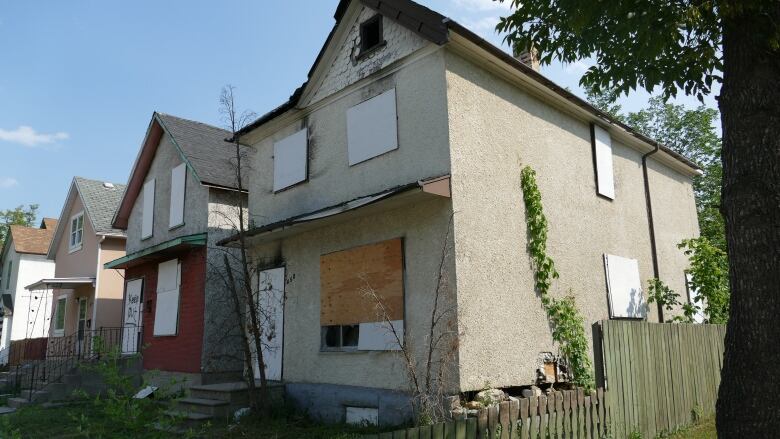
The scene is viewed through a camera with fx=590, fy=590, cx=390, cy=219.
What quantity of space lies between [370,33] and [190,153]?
23.8 ft

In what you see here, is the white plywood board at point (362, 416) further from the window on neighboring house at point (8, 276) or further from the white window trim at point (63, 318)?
the window on neighboring house at point (8, 276)

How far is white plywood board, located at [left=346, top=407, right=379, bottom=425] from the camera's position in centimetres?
945

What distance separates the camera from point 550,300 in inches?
412

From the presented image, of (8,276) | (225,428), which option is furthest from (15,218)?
(225,428)

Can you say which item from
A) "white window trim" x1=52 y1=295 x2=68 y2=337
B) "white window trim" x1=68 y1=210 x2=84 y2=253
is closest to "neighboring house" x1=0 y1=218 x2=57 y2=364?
"white window trim" x1=52 y1=295 x2=68 y2=337

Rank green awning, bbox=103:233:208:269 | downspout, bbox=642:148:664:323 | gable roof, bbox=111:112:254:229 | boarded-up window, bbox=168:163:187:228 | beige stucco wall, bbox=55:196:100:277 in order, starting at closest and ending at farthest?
1. downspout, bbox=642:148:664:323
2. green awning, bbox=103:233:208:269
3. gable roof, bbox=111:112:254:229
4. boarded-up window, bbox=168:163:187:228
5. beige stucco wall, bbox=55:196:100:277

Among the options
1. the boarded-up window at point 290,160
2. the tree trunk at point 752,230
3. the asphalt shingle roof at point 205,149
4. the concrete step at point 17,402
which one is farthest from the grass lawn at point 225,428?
the asphalt shingle roof at point 205,149

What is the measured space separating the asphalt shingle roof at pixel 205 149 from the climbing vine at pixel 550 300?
718cm

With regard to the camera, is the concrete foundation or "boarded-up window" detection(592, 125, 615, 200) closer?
the concrete foundation

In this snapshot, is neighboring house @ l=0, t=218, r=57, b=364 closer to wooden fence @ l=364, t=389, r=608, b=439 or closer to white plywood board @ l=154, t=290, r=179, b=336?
white plywood board @ l=154, t=290, r=179, b=336

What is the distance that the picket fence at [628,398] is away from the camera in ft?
21.0

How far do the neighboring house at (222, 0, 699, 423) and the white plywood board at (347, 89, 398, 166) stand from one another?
0.10ft

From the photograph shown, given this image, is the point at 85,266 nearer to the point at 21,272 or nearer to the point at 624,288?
the point at 21,272

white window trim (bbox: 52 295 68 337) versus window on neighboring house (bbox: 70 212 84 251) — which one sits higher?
window on neighboring house (bbox: 70 212 84 251)
